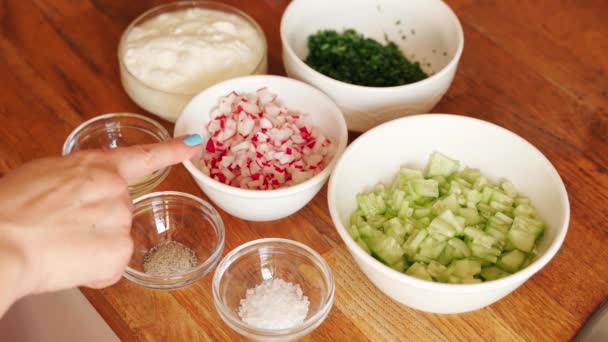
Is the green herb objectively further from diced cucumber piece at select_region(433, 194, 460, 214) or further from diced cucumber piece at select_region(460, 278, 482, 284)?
diced cucumber piece at select_region(460, 278, 482, 284)

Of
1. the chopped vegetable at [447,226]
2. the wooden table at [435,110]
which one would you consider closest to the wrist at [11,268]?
the wooden table at [435,110]

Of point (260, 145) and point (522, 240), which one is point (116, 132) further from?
point (522, 240)

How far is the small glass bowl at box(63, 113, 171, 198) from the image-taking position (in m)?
1.50

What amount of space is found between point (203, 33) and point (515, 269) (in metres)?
0.90

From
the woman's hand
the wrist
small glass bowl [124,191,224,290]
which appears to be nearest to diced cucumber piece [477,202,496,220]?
small glass bowl [124,191,224,290]

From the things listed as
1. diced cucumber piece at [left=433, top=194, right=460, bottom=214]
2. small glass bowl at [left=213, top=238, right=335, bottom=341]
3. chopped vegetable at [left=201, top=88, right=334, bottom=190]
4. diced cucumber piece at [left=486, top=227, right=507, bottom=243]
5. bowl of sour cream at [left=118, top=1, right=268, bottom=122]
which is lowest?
small glass bowl at [left=213, top=238, right=335, bottom=341]

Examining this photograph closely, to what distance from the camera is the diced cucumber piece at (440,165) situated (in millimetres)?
1381

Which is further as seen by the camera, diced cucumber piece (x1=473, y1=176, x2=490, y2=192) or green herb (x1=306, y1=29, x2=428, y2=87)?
green herb (x1=306, y1=29, x2=428, y2=87)

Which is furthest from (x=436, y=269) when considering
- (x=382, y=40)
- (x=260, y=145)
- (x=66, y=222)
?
(x=382, y=40)

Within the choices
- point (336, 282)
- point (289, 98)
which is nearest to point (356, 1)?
point (289, 98)

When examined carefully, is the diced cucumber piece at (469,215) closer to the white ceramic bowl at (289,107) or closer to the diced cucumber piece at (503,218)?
the diced cucumber piece at (503,218)

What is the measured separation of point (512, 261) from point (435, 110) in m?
0.52

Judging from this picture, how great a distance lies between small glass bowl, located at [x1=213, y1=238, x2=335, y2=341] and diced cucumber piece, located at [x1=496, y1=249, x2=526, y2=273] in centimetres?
31

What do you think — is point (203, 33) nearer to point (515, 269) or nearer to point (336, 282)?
point (336, 282)
